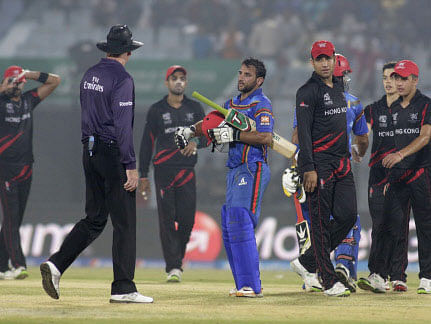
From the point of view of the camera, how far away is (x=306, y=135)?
798 cm

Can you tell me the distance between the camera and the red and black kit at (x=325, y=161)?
26.3ft

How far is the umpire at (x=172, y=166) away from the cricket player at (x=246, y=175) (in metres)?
3.24

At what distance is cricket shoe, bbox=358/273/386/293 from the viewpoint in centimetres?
894

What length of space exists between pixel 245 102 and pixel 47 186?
9.86m

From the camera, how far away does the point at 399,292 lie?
29.6 feet

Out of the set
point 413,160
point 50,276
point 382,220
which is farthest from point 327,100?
point 50,276

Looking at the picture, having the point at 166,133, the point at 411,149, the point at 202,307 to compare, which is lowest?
the point at 202,307

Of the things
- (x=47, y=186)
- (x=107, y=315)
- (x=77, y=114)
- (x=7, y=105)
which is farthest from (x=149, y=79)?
(x=107, y=315)

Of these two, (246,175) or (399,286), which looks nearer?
(246,175)

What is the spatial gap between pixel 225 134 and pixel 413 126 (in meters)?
2.41

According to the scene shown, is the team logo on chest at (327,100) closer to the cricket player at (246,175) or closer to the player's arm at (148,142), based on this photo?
the cricket player at (246,175)

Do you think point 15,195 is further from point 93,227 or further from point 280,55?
point 280,55

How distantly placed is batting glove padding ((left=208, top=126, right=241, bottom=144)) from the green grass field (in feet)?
4.79

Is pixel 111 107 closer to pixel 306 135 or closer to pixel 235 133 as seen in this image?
pixel 235 133
